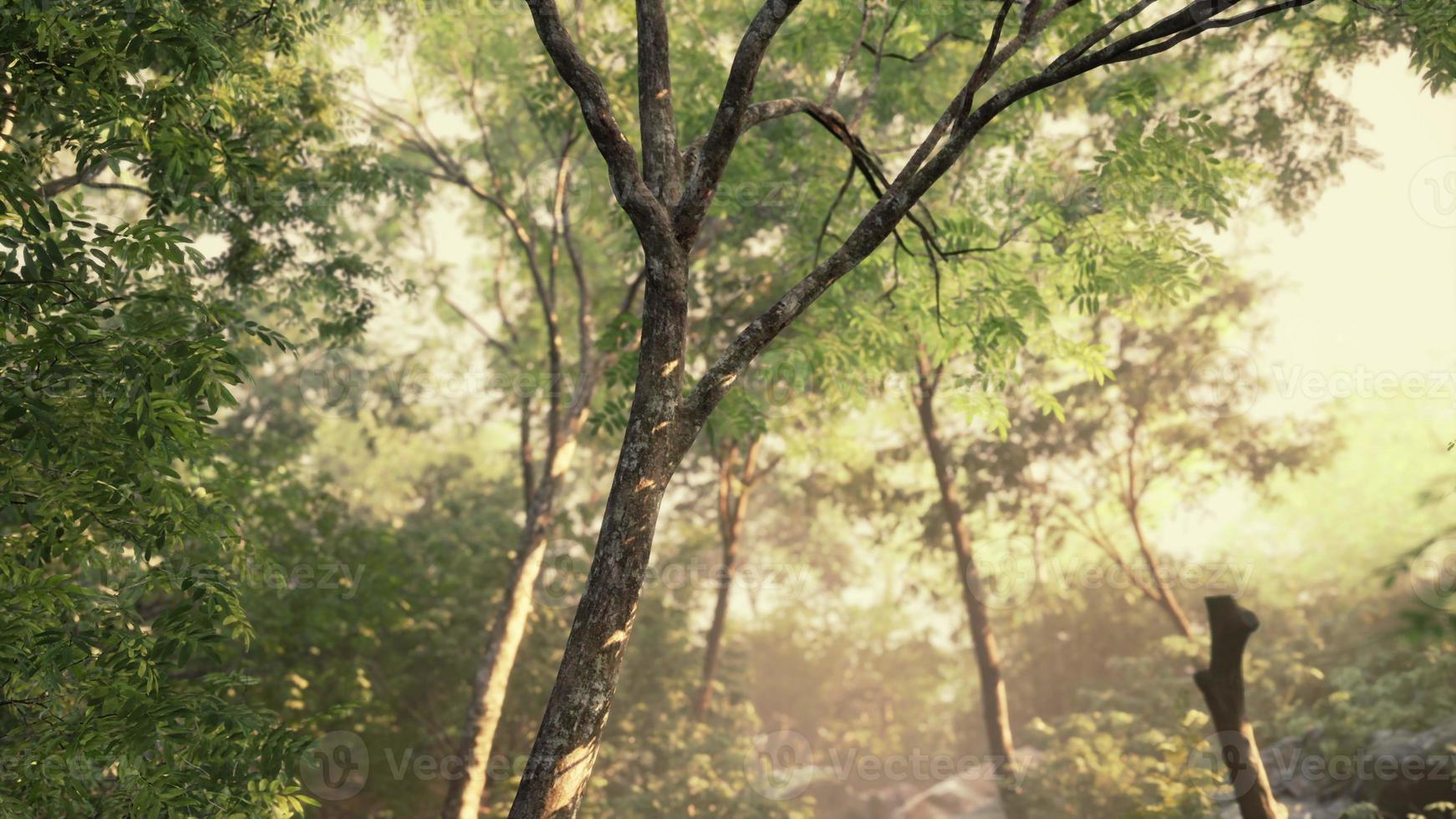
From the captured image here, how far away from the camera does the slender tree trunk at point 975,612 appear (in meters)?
15.7

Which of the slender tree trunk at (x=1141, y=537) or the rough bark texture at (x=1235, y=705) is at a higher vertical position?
the slender tree trunk at (x=1141, y=537)

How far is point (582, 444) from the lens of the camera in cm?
2511

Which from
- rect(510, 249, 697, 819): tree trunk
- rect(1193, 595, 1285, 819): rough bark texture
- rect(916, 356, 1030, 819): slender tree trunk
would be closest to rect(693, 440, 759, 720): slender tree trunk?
rect(916, 356, 1030, 819): slender tree trunk

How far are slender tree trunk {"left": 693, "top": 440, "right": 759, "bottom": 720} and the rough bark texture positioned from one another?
10.7m

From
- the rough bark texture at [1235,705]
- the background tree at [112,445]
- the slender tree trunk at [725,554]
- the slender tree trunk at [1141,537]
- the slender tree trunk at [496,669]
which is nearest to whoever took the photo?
the background tree at [112,445]

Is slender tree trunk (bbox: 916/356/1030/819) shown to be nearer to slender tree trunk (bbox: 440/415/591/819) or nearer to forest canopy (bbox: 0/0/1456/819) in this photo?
forest canopy (bbox: 0/0/1456/819)

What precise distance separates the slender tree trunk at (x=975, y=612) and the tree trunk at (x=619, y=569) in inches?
449

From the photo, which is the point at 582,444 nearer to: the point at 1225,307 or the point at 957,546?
the point at 957,546

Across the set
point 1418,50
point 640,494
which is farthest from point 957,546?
point 640,494

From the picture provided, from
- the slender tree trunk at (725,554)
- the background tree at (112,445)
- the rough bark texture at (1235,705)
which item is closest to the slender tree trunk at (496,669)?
the background tree at (112,445)

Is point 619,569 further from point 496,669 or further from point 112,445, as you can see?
point 496,669

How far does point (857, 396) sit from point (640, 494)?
6982mm

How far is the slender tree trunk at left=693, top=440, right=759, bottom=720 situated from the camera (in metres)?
18.8

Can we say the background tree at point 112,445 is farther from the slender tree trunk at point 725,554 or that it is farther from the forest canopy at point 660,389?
the slender tree trunk at point 725,554
